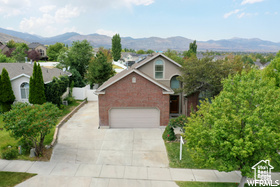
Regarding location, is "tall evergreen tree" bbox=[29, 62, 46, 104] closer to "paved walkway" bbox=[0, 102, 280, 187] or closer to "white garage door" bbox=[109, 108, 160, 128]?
"paved walkway" bbox=[0, 102, 280, 187]

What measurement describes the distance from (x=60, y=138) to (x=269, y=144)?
46.4 ft

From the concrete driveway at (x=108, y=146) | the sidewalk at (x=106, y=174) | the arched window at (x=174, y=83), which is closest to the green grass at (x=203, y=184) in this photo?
the sidewalk at (x=106, y=174)

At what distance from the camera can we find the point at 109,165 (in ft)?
43.1

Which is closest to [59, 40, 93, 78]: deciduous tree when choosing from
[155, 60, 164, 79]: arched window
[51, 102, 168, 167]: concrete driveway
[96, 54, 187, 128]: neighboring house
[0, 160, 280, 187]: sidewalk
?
[51, 102, 168, 167]: concrete driveway

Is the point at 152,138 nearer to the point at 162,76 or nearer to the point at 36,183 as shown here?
the point at 162,76

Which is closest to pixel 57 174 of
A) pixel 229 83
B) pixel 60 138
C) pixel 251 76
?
pixel 60 138

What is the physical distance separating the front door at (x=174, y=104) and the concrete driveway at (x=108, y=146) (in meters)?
4.59

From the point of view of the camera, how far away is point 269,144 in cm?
875

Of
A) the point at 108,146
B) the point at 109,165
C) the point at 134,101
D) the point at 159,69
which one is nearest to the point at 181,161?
the point at 109,165

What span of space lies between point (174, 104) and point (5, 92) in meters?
17.3

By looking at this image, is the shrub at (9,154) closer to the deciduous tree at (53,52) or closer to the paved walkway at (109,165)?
the paved walkway at (109,165)

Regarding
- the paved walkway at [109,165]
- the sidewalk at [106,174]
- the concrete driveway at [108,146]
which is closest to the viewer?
the sidewalk at [106,174]

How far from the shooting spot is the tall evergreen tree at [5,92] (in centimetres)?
2141

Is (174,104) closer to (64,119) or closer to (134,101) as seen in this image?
(134,101)
